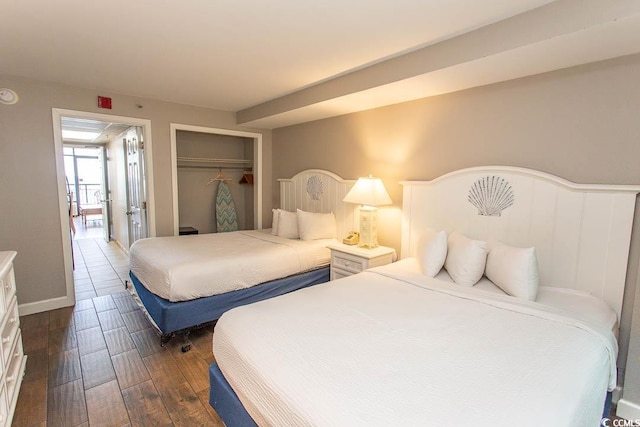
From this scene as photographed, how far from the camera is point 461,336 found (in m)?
1.46

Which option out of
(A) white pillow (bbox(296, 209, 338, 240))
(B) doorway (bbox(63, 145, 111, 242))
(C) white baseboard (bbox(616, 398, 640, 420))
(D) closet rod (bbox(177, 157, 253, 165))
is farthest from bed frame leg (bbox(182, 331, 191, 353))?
(B) doorway (bbox(63, 145, 111, 242))

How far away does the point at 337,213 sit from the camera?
12.3 ft

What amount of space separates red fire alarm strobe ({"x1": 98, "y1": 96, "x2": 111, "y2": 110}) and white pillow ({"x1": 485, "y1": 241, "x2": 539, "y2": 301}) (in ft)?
13.3

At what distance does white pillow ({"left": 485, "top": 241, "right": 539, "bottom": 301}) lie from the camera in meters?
1.90

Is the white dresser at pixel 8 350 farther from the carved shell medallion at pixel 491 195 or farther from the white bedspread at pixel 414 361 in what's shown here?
the carved shell medallion at pixel 491 195

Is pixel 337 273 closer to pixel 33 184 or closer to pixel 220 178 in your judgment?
pixel 220 178

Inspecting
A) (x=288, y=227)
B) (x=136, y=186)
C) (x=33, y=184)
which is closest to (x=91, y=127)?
(x=136, y=186)

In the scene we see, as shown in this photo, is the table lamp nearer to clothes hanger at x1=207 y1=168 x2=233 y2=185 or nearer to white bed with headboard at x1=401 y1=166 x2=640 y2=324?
white bed with headboard at x1=401 y1=166 x2=640 y2=324

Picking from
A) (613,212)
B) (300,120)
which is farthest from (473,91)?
(300,120)

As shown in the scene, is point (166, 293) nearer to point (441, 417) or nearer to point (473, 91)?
point (441, 417)

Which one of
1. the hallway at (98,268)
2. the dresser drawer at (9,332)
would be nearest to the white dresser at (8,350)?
the dresser drawer at (9,332)

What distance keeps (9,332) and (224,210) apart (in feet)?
10.7

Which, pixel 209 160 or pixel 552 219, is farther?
pixel 209 160

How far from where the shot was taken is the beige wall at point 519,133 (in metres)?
1.90
